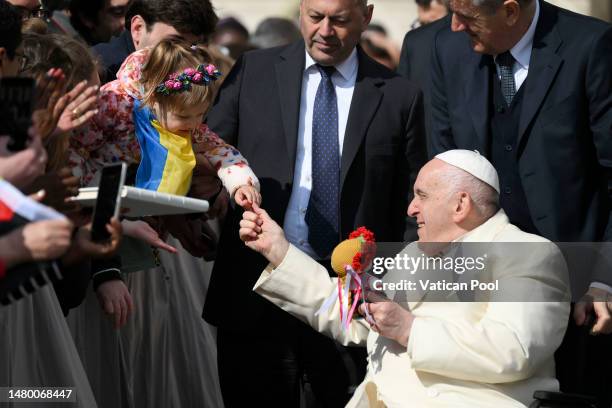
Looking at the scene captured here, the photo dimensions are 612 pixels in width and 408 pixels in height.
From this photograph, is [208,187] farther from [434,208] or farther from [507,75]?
[507,75]

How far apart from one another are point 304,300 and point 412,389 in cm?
61

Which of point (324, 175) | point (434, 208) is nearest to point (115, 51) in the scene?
point (324, 175)

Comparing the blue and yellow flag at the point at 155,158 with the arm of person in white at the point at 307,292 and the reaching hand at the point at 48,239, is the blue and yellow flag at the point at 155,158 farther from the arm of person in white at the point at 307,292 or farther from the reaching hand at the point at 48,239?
the reaching hand at the point at 48,239

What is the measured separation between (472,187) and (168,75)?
4.16 feet

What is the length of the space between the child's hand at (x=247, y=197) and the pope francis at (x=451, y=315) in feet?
0.14

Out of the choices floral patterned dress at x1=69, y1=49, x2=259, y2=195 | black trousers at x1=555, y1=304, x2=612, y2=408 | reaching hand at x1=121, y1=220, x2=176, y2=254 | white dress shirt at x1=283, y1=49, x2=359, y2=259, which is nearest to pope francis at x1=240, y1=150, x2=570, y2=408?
floral patterned dress at x1=69, y1=49, x2=259, y2=195

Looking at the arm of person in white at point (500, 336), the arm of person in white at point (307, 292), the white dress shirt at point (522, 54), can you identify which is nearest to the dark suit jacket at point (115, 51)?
the arm of person in white at point (307, 292)

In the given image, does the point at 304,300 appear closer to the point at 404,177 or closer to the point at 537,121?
Answer: the point at 404,177

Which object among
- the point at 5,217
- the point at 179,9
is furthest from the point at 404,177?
the point at 5,217

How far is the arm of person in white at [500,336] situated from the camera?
4.79 metres

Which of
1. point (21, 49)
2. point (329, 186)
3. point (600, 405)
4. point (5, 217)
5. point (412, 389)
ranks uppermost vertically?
point (21, 49)

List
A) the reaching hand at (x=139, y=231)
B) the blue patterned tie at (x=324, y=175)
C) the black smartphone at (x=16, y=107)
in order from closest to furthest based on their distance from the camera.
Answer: the black smartphone at (x=16, y=107) → the reaching hand at (x=139, y=231) → the blue patterned tie at (x=324, y=175)

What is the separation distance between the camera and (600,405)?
5.90m

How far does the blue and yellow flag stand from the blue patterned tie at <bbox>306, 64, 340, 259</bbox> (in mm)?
726
